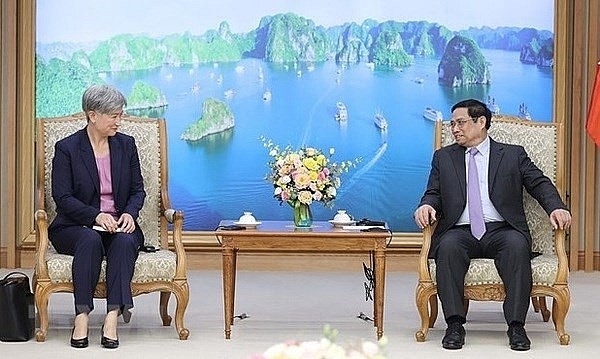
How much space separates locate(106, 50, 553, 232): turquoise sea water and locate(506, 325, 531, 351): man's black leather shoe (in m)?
3.09

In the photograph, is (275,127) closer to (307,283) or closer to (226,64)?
(226,64)

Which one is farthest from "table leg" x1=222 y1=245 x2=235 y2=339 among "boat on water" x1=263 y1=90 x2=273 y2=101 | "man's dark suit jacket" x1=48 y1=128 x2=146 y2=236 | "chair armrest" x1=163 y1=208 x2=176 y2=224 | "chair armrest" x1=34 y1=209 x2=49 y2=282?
"boat on water" x1=263 y1=90 x2=273 y2=101

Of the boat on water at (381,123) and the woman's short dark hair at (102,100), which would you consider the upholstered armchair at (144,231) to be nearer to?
the woman's short dark hair at (102,100)

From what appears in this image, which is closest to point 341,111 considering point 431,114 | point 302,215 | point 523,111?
point 431,114

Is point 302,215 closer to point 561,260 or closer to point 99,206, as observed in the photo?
point 99,206

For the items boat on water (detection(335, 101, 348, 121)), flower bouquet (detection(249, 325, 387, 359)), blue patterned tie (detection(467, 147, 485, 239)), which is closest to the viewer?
flower bouquet (detection(249, 325, 387, 359))

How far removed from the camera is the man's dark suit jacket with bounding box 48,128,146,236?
561 cm

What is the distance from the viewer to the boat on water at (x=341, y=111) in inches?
335

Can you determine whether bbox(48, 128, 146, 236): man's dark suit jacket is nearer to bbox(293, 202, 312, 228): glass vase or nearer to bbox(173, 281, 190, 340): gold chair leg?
bbox(173, 281, 190, 340): gold chair leg

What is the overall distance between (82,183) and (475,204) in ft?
6.31

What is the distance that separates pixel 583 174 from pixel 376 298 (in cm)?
329

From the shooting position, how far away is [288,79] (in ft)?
28.1

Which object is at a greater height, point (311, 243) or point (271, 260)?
point (311, 243)

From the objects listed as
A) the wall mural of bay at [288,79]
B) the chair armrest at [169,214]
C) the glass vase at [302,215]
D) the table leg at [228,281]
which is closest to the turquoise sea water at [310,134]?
the wall mural of bay at [288,79]
